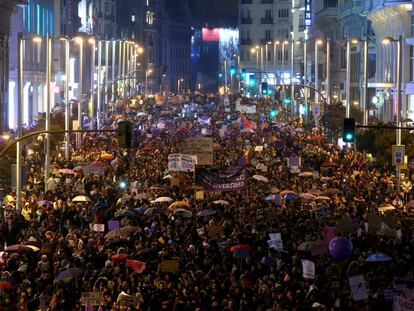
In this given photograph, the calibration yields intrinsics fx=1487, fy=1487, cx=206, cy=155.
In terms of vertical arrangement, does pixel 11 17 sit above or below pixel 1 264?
above

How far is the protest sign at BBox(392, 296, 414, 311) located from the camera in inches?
776

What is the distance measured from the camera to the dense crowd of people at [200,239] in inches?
888

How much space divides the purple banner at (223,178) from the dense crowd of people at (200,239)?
0.34 m

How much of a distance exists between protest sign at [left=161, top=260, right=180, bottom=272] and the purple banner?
1305 cm

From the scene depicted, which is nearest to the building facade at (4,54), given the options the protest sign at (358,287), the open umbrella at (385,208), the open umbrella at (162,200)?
the open umbrella at (162,200)

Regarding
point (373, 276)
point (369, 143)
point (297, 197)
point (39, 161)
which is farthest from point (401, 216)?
point (39, 161)

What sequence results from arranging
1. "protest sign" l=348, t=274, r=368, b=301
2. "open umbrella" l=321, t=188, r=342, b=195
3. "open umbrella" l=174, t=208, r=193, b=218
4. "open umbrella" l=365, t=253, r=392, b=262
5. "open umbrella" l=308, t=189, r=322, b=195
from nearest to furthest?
"protest sign" l=348, t=274, r=368, b=301
"open umbrella" l=365, t=253, r=392, b=262
"open umbrella" l=174, t=208, r=193, b=218
"open umbrella" l=321, t=188, r=342, b=195
"open umbrella" l=308, t=189, r=322, b=195

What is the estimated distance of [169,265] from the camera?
24844mm

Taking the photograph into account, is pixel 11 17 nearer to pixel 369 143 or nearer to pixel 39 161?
pixel 39 161

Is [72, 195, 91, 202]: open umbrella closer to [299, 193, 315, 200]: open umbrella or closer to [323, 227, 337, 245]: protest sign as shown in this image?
[299, 193, 315, 200]: open umbrella

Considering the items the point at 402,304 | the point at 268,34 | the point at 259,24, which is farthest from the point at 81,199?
the point at 259,24

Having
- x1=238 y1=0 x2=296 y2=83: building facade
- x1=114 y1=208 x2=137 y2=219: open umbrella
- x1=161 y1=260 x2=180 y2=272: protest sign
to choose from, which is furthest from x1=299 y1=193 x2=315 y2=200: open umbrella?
x1=238 y1=0 x2=296 y2=83: building facade

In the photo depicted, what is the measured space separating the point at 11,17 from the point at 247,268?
5704 cm

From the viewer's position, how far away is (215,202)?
120 feet
